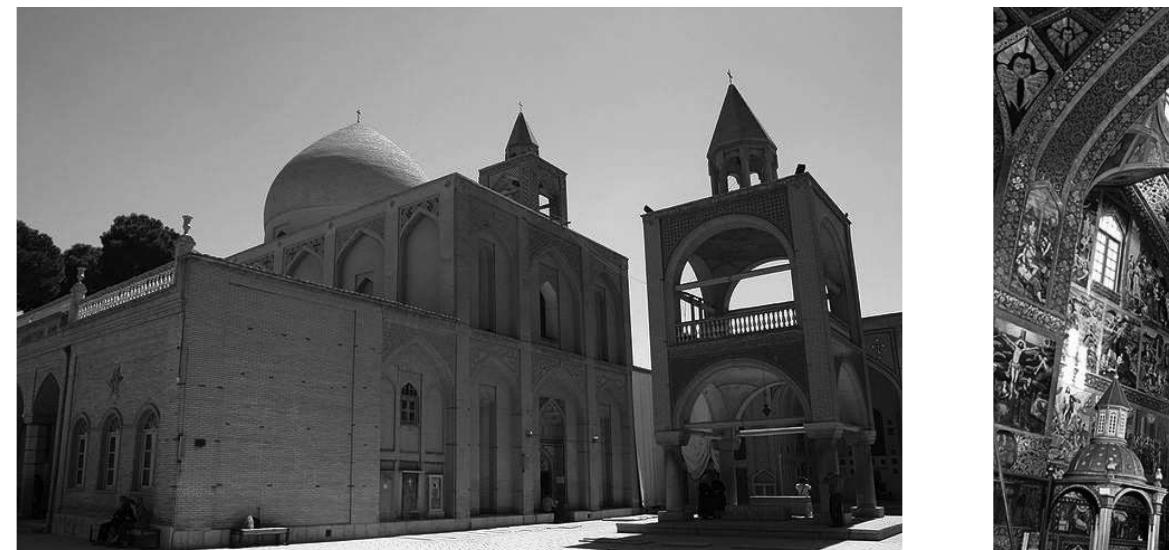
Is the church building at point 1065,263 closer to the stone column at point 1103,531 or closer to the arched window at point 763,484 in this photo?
the stone column at point 1103,531

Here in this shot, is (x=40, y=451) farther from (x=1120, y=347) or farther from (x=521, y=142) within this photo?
(x=1120, y=347)

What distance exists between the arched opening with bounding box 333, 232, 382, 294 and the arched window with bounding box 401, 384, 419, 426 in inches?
156

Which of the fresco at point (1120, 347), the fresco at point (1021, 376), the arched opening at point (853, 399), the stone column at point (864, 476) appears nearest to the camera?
the fresco at point (1021, 376)

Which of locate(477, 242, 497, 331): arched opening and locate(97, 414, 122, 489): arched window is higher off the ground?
locate(477, 242, 497, 331): arched opening

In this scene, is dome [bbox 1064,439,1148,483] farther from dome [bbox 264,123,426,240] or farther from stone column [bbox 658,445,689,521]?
dome [bbox 264,123,426,240]

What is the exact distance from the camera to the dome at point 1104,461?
9578 mm

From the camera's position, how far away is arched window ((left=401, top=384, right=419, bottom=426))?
16.9 m

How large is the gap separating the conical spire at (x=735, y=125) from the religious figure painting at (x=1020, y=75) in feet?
28.6

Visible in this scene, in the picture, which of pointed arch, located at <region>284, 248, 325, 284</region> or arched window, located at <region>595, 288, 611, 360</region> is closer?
pointed arch, located at <region>284, 248, 325, 284</region>

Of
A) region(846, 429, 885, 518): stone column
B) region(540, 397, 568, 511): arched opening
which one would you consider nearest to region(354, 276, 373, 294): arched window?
region(540, 397, 568, 511): arched opening

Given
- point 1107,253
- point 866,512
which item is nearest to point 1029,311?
point 1107,253

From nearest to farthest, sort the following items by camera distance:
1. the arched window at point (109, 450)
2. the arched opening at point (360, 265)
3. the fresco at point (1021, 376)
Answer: the fresco at point (1021, 376) → the arched window at point (109, 450) → the arched opening at point (360, 265)

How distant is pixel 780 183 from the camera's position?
15.4 meters

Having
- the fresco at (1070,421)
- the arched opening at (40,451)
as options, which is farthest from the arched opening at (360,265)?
the fresco at (1070,421)
